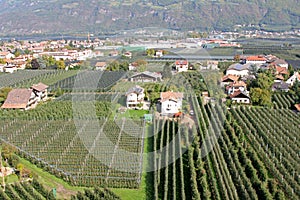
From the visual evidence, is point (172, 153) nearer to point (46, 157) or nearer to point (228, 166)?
point (228, 166)

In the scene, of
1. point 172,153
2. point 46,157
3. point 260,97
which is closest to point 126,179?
point 172,153

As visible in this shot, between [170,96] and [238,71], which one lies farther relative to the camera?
[238,71]

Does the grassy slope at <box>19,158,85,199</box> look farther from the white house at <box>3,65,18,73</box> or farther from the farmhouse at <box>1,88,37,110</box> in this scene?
the white house at <box>3,65,18,73</box>

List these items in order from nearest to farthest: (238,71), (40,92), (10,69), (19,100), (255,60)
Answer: (19,100)
(40,92)
(238,71)
(10,69)
(255,60)

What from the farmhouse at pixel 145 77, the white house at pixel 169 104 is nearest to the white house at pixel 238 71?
the farmhouse at pixel 145 77

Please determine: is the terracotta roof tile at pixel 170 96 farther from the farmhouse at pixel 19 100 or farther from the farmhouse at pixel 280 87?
the farmhouse at pixel 280 87

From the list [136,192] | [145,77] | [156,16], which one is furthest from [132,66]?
[156,16]

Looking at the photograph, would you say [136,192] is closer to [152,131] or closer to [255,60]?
[152,131]
